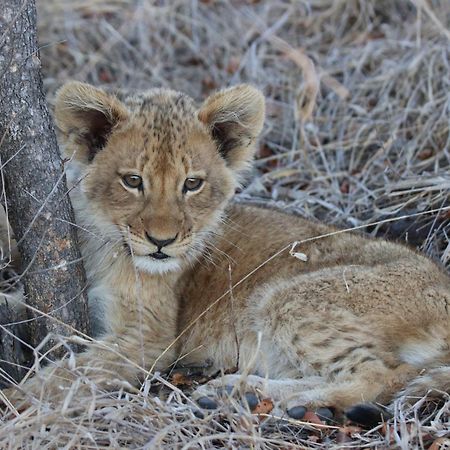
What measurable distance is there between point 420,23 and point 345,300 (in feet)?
14.7

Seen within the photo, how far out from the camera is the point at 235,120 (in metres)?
A: 5.38

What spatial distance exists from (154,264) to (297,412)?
116 centimetres

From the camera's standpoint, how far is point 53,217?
4695 mm

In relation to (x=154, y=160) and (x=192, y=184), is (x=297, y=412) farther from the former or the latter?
(x=154, y=160)

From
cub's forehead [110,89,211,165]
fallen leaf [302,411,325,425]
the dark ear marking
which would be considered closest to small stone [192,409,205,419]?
fallen leaf [302,411,325,425]

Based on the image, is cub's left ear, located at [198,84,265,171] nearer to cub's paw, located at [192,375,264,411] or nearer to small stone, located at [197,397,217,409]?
cub's paw, located at [192,375,264,411]

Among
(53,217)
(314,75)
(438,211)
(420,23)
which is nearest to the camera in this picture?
(53,217)

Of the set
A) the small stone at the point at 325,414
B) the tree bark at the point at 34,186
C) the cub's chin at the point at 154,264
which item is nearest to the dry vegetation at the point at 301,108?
the small stone at the point at 325,414

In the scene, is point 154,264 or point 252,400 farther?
point 154,264

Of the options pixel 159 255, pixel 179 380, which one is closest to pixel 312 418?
pixel 179 380

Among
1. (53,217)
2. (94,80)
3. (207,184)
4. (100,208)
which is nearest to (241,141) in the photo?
(207,184)

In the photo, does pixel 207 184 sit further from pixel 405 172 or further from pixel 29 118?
pixel 405 172

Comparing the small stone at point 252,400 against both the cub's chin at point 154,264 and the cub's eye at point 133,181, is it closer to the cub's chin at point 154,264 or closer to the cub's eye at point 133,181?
the cub's chin at point 154,264

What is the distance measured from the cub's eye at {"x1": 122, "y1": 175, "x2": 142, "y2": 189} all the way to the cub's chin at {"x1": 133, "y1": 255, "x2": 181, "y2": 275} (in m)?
0.40
